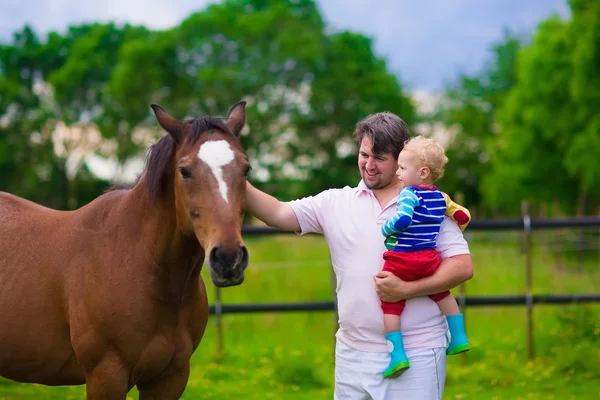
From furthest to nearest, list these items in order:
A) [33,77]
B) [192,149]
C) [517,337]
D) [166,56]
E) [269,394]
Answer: [33,77], [166,56], [517,337], [269,394], [192,149]

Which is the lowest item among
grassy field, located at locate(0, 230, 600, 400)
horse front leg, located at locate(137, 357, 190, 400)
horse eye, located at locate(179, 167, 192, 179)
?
grassy field, located at locate(0, 230, 600, 400)

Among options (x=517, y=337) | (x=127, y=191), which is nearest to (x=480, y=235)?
Answer: (x=517, y=337)

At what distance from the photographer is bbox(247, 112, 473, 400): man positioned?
292 centimetres

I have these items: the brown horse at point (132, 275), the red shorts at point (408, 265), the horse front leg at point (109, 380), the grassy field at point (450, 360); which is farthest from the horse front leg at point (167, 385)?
the grassy field at point (450, 360)

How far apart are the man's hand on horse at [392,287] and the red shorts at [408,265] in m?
0.02

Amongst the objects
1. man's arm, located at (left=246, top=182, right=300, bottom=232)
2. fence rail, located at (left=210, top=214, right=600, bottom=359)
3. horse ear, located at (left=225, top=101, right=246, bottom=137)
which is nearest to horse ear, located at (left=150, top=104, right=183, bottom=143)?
horse ear, located at (left=225, top=101, right=246, bottom=137)

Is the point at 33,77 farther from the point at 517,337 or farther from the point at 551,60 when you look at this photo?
the point at 517,337

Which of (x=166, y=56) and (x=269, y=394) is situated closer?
(x=269, y=394)

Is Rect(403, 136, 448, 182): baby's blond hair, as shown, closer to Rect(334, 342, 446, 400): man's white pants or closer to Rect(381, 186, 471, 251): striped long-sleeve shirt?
Rect(381, 186, 471, 251): striped long-sleeve shirt

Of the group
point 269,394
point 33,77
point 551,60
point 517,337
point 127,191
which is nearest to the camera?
point 127,191

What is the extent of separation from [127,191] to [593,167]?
15335 mm

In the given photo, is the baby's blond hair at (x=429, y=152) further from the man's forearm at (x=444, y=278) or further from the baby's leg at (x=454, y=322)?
the baby's leg at (x=454, y=322)

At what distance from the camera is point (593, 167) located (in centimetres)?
1675

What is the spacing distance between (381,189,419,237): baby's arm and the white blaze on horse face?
643 millimetres
